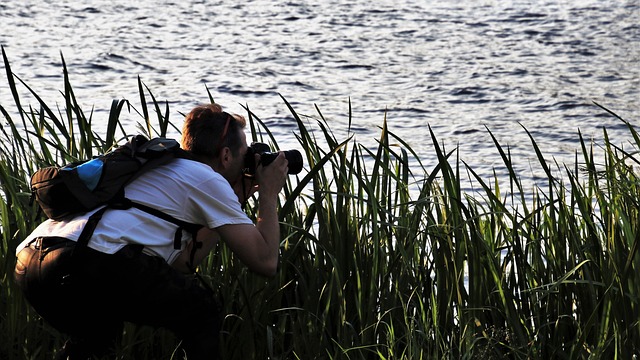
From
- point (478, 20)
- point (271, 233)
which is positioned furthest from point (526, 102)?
point (271, 233)

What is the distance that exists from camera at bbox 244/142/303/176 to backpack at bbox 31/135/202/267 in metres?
0.26

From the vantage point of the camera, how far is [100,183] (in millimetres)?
3156

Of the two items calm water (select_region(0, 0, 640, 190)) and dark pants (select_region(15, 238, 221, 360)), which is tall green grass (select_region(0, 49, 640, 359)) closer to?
dark pants (select_region(15, 238, 221, 360))

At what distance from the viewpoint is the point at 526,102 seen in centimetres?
1166

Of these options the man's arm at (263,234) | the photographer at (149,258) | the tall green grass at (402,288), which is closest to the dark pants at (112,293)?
the photographer at (149,258)

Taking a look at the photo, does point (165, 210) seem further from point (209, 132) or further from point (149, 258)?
point (209, 132)

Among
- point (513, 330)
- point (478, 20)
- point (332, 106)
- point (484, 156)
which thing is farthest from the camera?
point (478, 20)

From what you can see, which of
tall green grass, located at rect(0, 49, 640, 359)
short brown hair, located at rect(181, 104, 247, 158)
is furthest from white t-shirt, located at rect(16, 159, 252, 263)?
tall green grass, located at rect(0, 49, 640, 359)

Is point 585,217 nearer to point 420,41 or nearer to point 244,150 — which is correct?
point 244,150

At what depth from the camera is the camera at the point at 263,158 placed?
11.3ft

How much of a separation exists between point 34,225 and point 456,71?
9232 mm

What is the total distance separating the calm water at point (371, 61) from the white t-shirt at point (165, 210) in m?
6.19

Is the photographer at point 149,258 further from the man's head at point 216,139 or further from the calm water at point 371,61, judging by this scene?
the calm water at point 371,61

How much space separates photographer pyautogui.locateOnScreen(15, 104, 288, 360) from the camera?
3.12m
